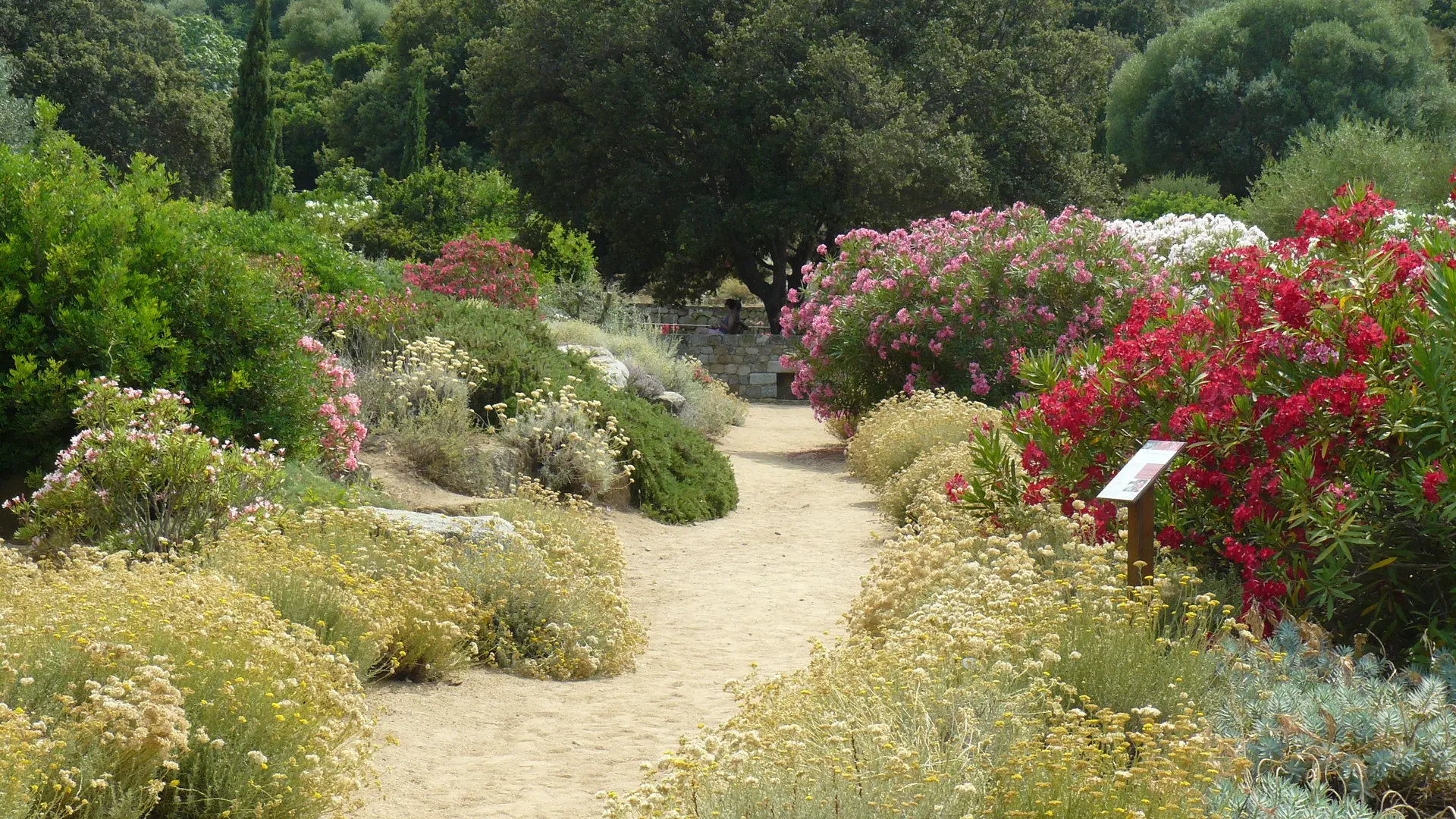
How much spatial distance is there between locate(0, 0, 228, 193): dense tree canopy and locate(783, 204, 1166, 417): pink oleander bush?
20738 mm

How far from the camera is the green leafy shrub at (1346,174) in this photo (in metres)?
23.1

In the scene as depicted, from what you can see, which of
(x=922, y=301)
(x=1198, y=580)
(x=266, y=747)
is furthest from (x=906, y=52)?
(x=266, y=747)

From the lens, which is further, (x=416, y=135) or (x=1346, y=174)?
(x=416, y=135)

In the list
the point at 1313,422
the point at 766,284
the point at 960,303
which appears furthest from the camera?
the point at 766,284

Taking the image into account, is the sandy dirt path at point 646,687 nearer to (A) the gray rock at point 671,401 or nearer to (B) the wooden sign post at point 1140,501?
(B) the wooden sign post at point 1140,501

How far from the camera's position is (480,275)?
16516mm

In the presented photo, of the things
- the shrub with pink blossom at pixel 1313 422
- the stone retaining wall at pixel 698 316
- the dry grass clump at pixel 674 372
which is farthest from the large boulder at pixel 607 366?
the stone retaining wall at pixel 698 316

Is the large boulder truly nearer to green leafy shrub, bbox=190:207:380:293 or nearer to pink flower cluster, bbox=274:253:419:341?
pink flower cluster, bbox=274:253:419:341

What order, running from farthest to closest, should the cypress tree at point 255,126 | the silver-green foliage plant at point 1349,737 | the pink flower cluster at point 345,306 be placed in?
the cypress tree at point 255,126 → the pink flower cluster at point 345,306 → the silver-green foliage plant at point 1349,737

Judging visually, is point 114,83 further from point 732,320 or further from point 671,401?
point 671,401

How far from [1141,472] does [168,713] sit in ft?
10.4

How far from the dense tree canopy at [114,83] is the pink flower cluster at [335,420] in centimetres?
2373

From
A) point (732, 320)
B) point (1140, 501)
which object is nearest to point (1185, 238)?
point (1140, 501)

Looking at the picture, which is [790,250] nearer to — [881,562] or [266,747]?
[881,562]
